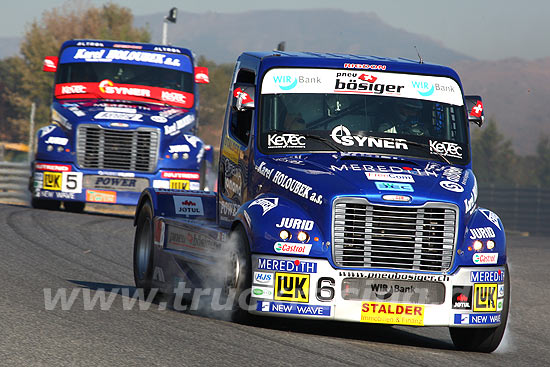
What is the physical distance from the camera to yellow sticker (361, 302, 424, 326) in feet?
23.9

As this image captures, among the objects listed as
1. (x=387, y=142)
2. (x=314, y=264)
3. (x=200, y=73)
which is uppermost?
(x=200, y=73)

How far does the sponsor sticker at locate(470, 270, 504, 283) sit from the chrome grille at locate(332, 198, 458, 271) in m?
0.24

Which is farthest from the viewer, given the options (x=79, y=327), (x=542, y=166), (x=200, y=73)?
(x=542, y=166)

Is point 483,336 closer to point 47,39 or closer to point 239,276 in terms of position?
point 239,276

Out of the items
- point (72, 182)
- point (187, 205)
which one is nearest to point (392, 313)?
point (187, 205)

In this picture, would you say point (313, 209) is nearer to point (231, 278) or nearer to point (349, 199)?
point (349, 199)

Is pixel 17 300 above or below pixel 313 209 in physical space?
below

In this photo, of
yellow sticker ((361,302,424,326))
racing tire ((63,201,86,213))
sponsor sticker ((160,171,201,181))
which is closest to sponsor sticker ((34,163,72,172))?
sponsor sticker ((160,171,201,181))

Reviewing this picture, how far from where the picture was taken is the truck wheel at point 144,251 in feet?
31.7

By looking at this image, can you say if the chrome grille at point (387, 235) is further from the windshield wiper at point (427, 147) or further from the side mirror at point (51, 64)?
the side mirror at point (51, 64)

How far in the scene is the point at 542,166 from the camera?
92.1 meters

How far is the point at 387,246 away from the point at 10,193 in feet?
59.2

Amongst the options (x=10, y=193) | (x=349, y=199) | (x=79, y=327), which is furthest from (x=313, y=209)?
(x=10, y=193)

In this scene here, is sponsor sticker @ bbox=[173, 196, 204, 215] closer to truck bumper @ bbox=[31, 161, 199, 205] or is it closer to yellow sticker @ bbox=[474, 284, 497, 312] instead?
yellow sticker @ bbox=[474, 284, 497, 312]
